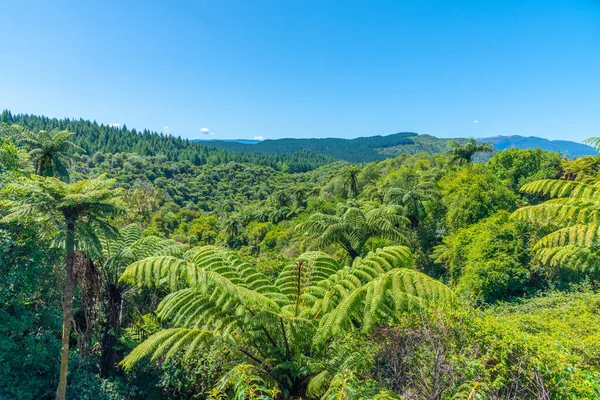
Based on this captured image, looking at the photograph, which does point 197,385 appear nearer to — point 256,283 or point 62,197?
point 256,283

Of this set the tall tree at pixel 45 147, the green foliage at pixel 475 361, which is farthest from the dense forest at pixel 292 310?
the tall tree at pixel 45 147

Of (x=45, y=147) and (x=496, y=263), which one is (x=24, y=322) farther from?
(x=45, y=147)

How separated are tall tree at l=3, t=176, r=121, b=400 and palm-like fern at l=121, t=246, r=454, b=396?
170 cm

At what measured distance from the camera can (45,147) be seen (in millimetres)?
16688

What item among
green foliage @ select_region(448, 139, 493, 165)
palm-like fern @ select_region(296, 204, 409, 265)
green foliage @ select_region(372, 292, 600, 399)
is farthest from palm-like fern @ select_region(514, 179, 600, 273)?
green foliage @ select_region(448, 139, 493, 165)

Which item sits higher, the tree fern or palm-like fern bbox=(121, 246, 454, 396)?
the tree fern

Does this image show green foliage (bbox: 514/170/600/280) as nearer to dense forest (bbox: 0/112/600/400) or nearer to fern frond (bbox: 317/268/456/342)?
dense forest (bbox: 0/112/600/400)

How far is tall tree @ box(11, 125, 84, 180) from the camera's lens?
16.4 m

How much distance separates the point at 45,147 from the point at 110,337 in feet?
48.8

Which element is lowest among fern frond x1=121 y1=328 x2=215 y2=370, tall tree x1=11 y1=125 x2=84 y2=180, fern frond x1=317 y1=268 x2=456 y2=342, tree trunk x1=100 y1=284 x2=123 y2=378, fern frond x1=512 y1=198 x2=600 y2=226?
tree trunk x1=100 y1=284 x2=123 y2=378

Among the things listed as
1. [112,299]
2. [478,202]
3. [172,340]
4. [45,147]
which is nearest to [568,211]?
[172,340]

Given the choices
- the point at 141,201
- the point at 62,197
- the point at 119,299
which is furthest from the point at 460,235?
the point at 141,201

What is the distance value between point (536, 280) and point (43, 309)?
13.8 metres

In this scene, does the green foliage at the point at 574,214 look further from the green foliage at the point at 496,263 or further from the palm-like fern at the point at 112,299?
the palm-like fern at the point at 112,299
